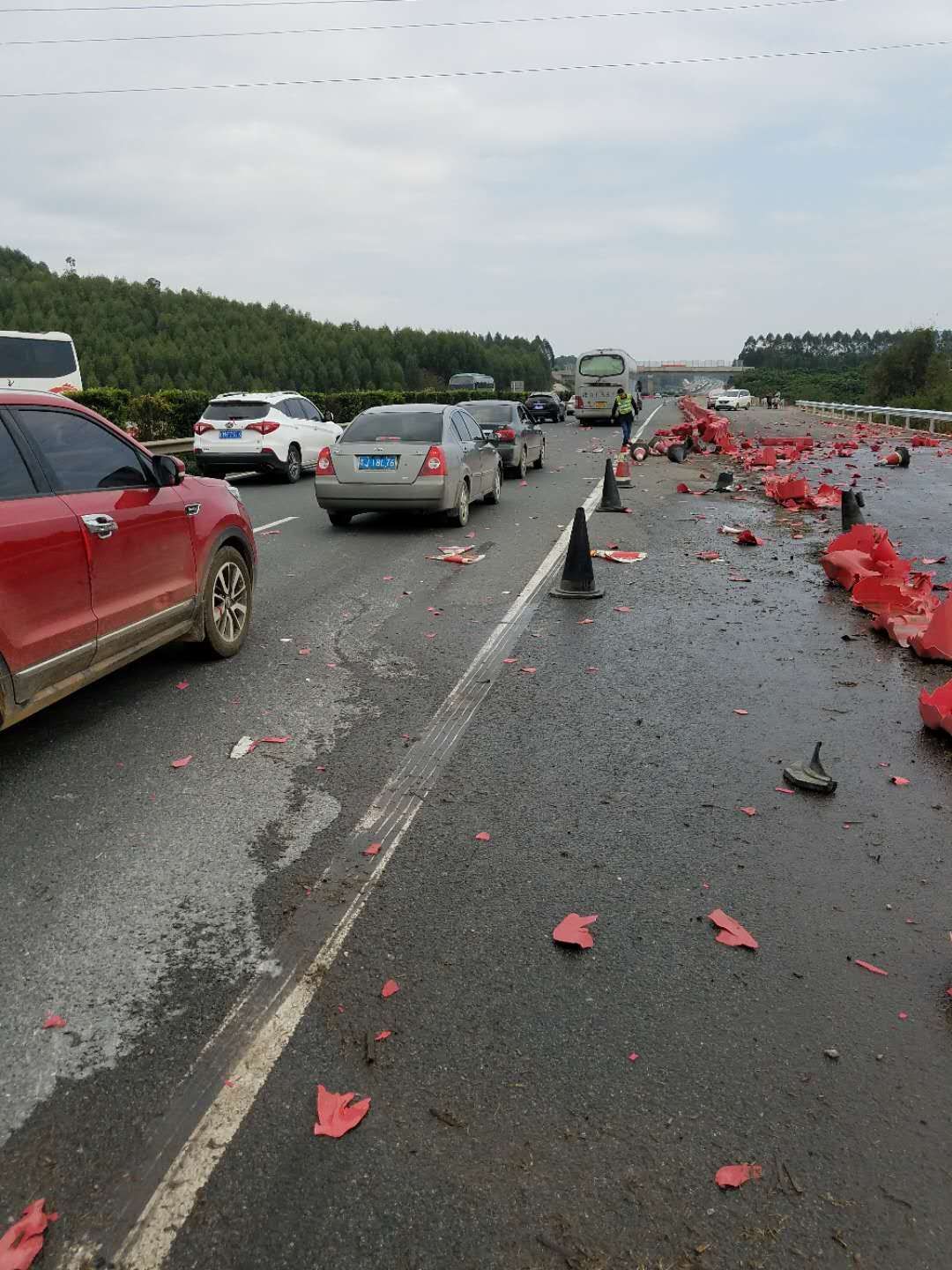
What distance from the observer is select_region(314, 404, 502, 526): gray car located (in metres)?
11.9

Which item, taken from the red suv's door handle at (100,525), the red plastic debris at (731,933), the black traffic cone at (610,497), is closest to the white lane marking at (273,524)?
the black traffic cone at (610,497)

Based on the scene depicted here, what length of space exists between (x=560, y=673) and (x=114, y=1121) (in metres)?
4.27

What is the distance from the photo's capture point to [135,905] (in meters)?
3.41

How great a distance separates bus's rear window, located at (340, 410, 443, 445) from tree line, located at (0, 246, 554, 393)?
5087 cm

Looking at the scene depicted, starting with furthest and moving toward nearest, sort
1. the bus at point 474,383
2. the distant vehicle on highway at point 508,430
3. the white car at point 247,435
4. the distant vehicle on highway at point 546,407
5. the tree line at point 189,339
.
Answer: the tree line at point 189,339, the bus at point 474,383, the distant vehicle on highway at point 546,407, the distant vehicle on highway at point 508,430, the white car at point 247,435

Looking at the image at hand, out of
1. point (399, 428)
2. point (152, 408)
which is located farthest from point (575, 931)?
point (152, 408)

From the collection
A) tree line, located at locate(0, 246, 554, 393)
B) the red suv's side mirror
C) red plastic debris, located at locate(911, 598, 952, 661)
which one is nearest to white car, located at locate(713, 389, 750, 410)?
tree line, located at locate(0, 246, 554, 393)

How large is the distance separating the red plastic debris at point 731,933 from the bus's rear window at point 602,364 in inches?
1520

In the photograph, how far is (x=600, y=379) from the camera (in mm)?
39875

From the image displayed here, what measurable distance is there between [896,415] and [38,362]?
3052 cm

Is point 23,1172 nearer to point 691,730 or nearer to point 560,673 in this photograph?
point 691,730

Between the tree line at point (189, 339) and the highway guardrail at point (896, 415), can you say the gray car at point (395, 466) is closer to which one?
the highway guardrail at point (896, 415)

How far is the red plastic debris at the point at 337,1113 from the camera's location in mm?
2371

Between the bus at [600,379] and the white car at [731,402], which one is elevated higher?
the bus at [600,379]
